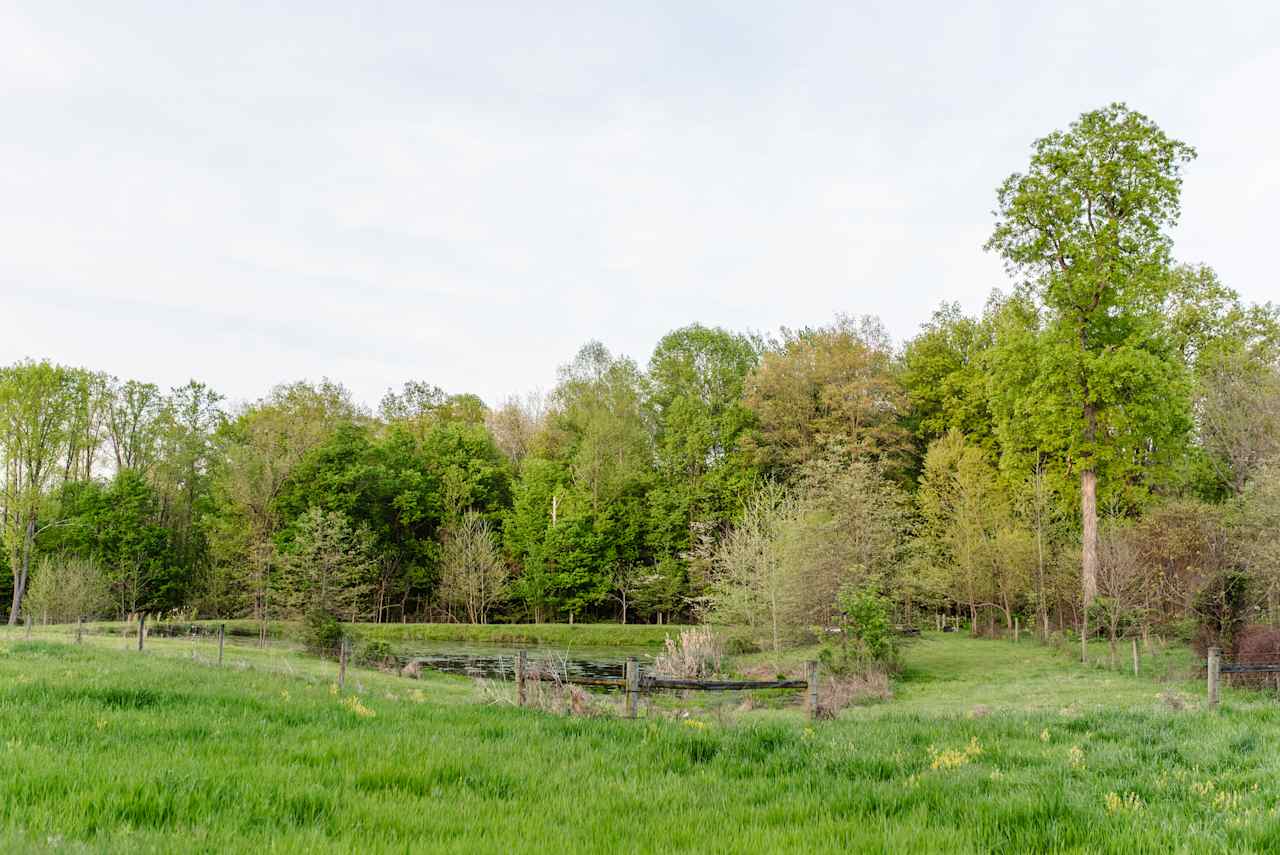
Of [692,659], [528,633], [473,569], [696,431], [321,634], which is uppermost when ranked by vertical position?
[696,431]

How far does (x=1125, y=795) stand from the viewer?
594 cm

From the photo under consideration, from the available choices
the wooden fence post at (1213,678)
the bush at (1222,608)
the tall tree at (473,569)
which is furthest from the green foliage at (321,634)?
the bush at (1222,608)

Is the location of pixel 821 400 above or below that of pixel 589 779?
above

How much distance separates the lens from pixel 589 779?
6.31 meters

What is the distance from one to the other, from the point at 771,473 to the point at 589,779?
47.4m

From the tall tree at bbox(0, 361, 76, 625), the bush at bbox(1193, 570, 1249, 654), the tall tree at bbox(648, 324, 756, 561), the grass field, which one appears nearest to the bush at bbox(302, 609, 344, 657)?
the grass field

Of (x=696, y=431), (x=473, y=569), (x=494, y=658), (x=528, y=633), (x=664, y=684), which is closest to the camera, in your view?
(x=664, y=684)

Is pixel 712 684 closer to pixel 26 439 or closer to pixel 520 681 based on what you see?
pixel 520 681

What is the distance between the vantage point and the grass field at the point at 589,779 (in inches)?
184

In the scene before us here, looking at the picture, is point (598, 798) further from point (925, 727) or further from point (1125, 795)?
point (925, 727)

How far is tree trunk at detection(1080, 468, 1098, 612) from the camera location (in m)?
27.6

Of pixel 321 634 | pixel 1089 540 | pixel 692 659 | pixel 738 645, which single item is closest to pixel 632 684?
pixel 692 659

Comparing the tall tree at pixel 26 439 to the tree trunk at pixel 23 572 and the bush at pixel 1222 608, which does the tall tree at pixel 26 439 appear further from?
the bush at pixel 1222 608

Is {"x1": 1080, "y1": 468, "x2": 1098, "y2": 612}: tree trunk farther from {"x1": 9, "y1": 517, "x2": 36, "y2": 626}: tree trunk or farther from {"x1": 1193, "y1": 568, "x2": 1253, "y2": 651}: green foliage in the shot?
{"x1": 9, "y1": 517, "x2": 36, "y2": 626}: tree trunk
